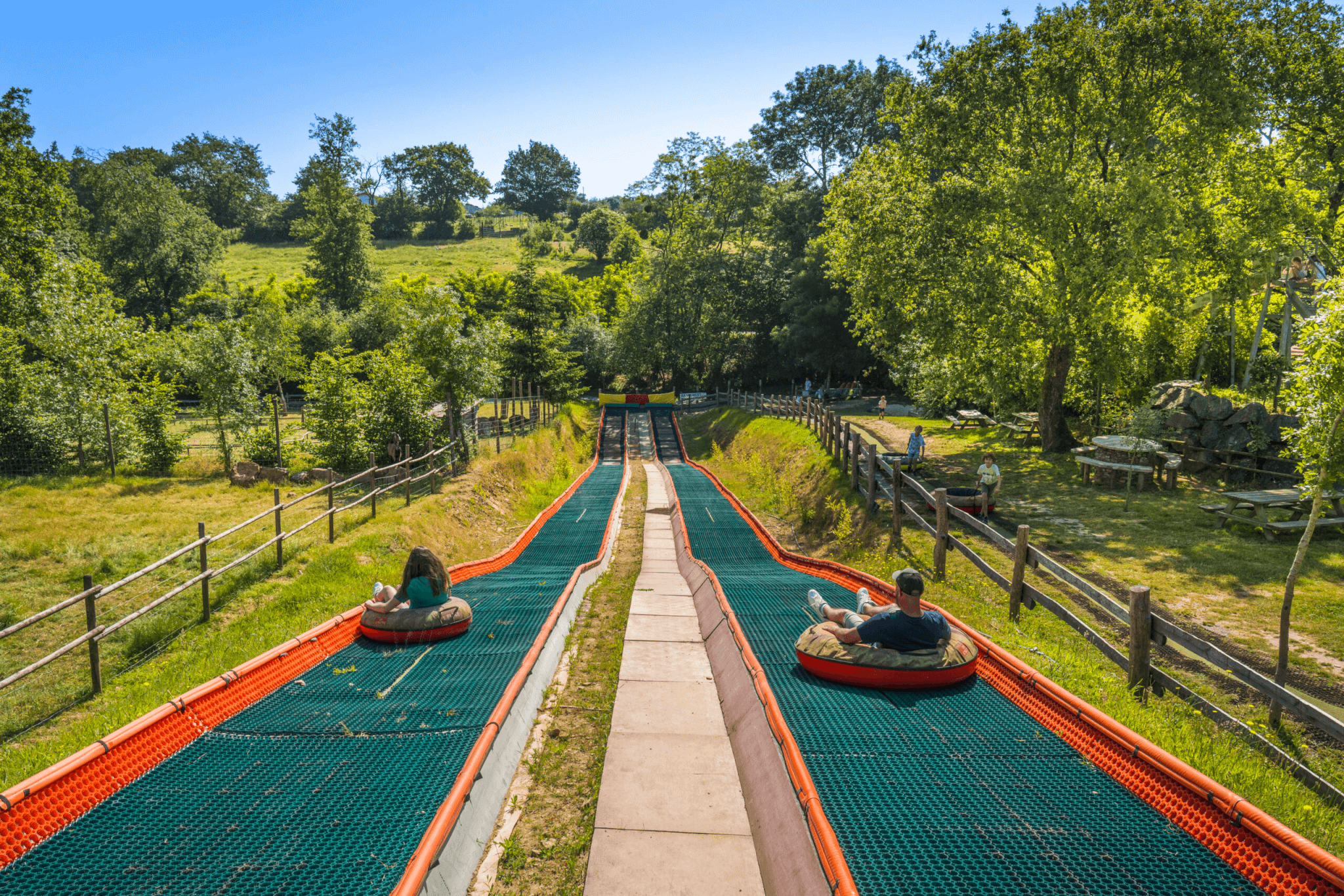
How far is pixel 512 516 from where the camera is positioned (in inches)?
774

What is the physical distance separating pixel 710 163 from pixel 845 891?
5111 cm

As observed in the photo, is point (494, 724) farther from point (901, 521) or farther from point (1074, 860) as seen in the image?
point (901, 521)

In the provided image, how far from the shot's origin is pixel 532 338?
3403 centimetres

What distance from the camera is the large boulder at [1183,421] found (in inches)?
703

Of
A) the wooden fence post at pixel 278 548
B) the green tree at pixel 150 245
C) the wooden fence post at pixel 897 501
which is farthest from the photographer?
the green tree at pixel 150 245

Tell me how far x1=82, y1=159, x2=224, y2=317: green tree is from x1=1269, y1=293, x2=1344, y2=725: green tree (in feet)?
215

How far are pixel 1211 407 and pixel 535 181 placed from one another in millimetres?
132005

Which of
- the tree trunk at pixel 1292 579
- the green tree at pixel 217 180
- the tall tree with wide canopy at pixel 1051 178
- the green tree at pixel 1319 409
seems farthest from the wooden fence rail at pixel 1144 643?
the green tree at pixel 217 180

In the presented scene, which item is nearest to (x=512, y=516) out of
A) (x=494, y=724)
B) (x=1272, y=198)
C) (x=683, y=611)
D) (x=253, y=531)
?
(x=253, y=531)

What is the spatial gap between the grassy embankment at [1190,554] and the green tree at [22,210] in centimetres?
2550

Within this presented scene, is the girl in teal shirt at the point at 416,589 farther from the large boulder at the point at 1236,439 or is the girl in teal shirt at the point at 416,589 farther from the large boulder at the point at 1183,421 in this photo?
the large boulder at the point at 1183,421

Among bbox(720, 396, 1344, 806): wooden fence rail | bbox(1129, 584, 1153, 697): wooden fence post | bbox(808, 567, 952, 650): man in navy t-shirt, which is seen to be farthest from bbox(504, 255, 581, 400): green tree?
bbox(1129, 584, 1153, 697): wooden fence post

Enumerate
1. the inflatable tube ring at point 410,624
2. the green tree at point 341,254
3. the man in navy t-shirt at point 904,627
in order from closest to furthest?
the man in navy t-shirt at point 904,627 → the inflatable tube ring at point 410,624 → the green tree at point 341,254

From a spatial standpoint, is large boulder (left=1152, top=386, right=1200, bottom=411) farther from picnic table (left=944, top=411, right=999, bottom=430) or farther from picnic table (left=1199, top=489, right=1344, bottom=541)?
picnic table (left=944, top=411, right=999, bottom=430)
